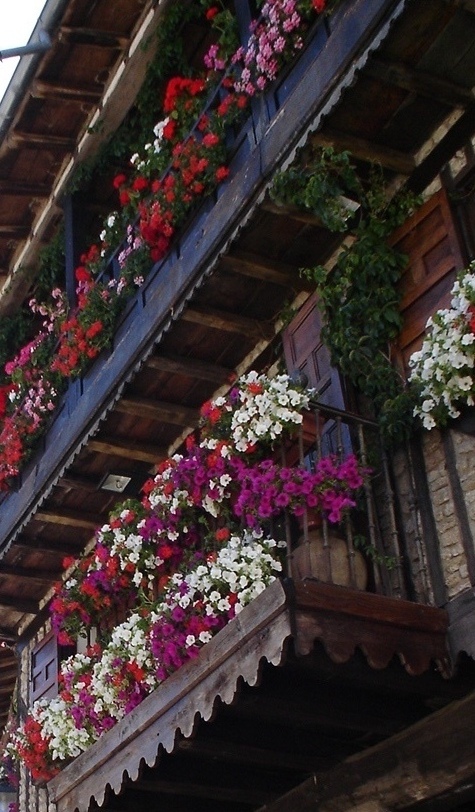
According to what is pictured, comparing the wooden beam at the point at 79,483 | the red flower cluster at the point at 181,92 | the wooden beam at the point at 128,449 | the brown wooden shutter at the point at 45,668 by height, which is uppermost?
the red flower cluster at the point at 181,92

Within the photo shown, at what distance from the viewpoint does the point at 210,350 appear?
298 inches

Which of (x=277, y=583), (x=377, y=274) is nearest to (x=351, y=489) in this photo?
(x=277, y=583)

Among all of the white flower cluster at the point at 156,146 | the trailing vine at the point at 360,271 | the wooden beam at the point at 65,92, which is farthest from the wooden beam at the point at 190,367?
the wooden beam at the point at 65,92

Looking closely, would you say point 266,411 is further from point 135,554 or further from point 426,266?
point 135,554

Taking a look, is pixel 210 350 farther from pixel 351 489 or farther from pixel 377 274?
pixel 351 489

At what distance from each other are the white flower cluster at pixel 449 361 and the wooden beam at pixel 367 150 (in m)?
0.98

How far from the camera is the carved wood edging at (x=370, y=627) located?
15.4 ft

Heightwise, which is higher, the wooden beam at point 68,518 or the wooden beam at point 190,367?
the wooden beam at point 190,367

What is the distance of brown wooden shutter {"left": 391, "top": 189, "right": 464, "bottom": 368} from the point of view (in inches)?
235

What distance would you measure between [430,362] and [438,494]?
682 mm

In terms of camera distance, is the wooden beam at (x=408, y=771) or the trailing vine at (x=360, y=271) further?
the trailing vine at (x=360, y=271)

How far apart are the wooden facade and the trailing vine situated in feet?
0.34

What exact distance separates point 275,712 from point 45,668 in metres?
4.84

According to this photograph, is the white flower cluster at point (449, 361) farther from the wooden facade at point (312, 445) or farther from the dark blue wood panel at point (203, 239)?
the dark blue wood panel at point (203, 239)
